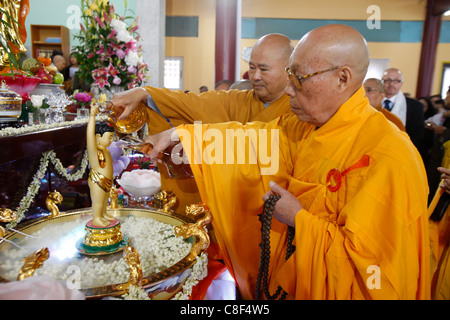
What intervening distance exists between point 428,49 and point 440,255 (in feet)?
31.7

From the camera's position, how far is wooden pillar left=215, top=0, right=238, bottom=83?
648 cm

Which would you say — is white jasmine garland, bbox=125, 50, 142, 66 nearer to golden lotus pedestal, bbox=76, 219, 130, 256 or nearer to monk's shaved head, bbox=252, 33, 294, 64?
monk's shaved head, bbox=252, 33, 294, 64

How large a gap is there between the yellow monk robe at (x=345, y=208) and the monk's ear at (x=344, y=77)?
7 centimetres

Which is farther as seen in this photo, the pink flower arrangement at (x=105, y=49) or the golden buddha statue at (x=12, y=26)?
the pink flower arrangement at (x=105, y=49)

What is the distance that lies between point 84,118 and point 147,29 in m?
2.61

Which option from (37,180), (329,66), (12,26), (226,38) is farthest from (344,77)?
(226,38)

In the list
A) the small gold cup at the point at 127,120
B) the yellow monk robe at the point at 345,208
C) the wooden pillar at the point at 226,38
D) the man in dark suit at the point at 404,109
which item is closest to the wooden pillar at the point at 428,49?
the wooden pillar at the point at 226,38

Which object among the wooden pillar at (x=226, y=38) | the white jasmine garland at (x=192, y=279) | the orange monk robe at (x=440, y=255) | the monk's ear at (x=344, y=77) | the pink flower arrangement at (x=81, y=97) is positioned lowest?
the orange monk robe at (x=440, y=255)

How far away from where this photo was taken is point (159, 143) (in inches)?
54.1

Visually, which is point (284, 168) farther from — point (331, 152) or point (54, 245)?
point (54, 245)

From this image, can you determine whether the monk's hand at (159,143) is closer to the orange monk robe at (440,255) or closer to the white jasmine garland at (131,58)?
the orange monk robe at (440,255)

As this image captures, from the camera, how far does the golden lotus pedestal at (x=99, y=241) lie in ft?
3.44

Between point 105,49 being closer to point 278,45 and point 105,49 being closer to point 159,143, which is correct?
point 278,45

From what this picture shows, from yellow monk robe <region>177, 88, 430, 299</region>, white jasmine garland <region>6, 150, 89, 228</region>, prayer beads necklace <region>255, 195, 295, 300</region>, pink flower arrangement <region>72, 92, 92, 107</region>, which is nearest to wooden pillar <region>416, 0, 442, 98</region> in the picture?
pink flower arrangement <region>72, 92, 92, 107</region>
